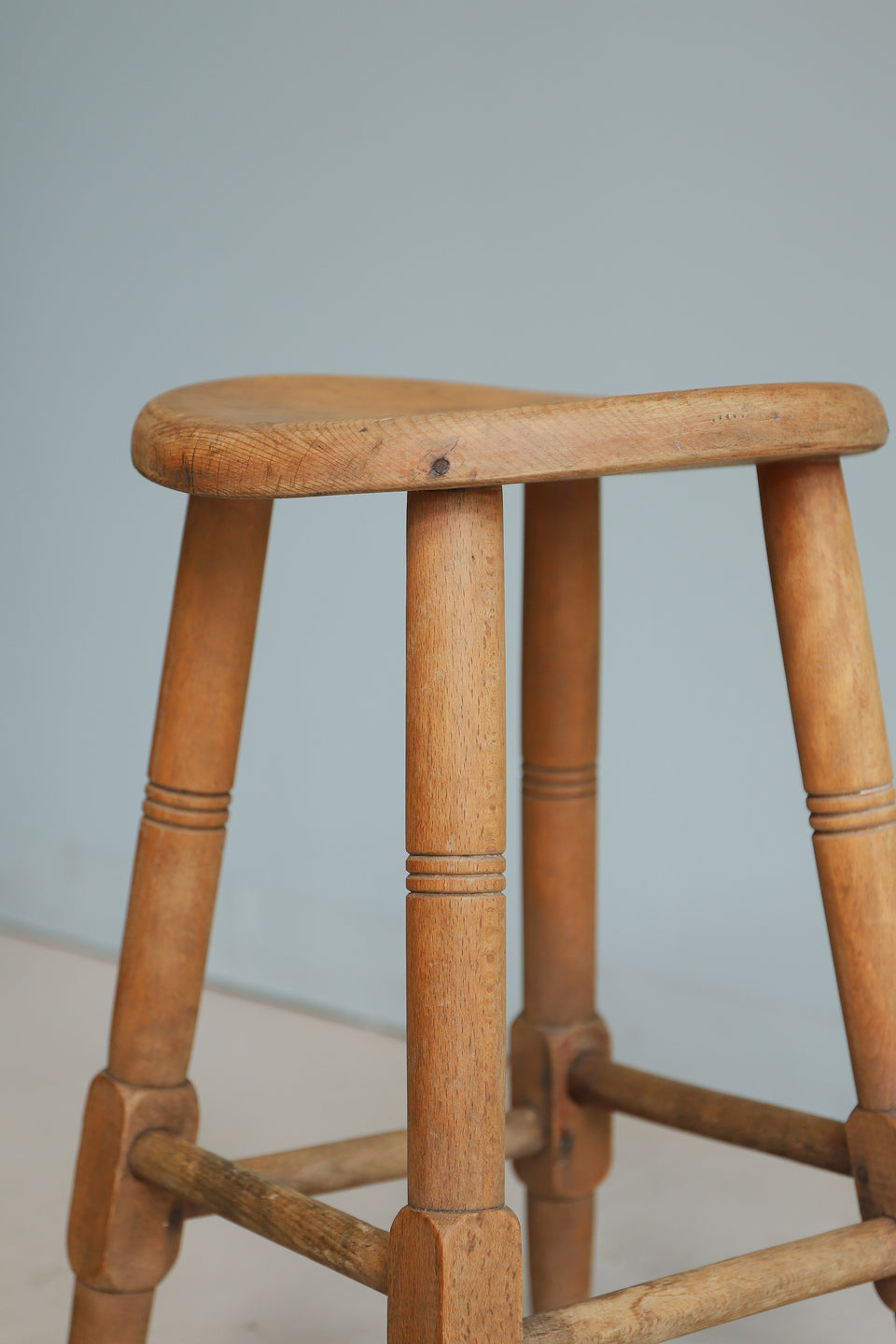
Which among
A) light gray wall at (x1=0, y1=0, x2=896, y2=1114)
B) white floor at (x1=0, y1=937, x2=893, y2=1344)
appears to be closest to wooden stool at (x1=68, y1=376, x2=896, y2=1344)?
white floor at (x1=0, y1=937, x2=893, y2=1344)

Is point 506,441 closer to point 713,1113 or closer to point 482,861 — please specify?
point 482,861

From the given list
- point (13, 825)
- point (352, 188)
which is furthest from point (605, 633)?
point (13, 825)

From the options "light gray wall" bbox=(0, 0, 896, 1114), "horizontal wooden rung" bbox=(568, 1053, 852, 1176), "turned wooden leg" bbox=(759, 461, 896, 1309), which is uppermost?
"light gray wall" bbox=(0, 0, 896, 1114)

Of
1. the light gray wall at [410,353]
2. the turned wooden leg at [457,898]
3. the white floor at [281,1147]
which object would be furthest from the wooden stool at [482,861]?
the light gray wall at [410,353]

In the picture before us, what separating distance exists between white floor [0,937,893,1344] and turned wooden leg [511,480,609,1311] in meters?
0.13

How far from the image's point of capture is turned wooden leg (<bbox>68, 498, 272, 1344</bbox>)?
2.49 ft

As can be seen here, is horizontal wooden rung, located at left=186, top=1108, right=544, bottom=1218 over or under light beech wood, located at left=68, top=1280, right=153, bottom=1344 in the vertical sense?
over

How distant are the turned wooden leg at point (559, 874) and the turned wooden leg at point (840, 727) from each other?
0.60 ft

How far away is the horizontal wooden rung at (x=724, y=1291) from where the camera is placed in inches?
23.8

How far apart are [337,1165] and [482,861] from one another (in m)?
0.29

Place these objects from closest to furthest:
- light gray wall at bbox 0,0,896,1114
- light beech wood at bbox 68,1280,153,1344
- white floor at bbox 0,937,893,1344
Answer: light beech wood at bbox 68,1280,153,1344, white floor at bbox 0,937,893,1344, light gray wall at bbox 0,0,896,1114

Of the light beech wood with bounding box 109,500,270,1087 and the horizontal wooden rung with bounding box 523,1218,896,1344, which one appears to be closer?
the horizontal wooden rung with bounding box 523,1218,896,1344

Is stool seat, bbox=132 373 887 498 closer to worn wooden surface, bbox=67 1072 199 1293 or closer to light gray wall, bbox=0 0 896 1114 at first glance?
worn wooden surface, bbox=67 1072 199 1293

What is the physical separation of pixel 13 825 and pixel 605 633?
3.00 ft
